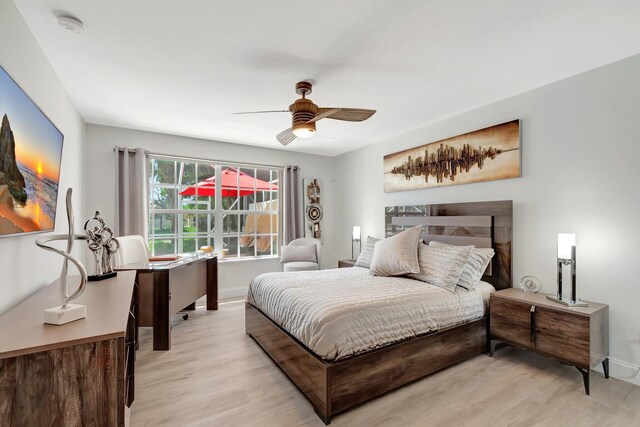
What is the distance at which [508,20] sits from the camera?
186cm

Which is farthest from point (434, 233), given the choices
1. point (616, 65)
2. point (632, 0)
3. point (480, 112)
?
point (632, 0)

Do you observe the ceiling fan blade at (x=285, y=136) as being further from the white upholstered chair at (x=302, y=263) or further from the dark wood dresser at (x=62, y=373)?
the white upholstered chair at (x=302, y=263)

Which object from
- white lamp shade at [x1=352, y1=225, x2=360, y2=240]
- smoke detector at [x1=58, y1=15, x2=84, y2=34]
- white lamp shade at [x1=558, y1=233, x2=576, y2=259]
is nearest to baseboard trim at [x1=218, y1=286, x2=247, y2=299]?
white lamp shade at [x1=352, y1=225, x2=360, y2=240]

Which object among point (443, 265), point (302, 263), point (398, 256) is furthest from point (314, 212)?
point (443, 265)

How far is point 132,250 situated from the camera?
11.8 ft

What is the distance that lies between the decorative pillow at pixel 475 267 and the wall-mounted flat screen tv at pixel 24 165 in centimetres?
328

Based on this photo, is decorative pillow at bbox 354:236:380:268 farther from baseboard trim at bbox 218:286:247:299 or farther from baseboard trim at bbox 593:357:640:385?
baseboard trim at bbox 593:357:640:385

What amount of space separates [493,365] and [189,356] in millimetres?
2774

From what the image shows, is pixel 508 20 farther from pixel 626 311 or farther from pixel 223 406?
pixel 223 406

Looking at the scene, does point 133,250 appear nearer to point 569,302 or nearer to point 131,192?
point 131,192

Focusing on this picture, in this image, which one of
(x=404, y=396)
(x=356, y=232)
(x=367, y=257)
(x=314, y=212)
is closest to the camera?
(x=404, y=396)

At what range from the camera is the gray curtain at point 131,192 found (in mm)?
3961

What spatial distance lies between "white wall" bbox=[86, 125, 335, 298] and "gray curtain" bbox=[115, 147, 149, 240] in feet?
0.34

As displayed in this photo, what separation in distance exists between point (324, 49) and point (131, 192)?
3343 mm
